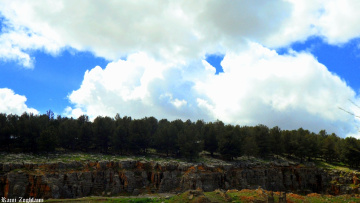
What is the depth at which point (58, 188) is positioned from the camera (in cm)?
3991

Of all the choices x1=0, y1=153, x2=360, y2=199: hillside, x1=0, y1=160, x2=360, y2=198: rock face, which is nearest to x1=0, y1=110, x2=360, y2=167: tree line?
x1=0, y1=153, x2=360, y2=199: hillside

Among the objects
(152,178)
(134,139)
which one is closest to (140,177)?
(152,178)

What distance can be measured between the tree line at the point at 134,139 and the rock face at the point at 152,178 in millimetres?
9152

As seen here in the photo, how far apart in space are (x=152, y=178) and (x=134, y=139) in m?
18.2

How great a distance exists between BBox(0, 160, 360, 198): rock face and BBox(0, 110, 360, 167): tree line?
9.15 meters

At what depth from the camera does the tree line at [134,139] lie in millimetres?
59844

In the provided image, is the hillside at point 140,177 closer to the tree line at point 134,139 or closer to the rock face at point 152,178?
the rock face at point 152,178

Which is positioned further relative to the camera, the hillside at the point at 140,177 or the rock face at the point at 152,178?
the hillside at the point at 140,177

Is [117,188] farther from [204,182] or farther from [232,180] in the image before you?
[232,180]

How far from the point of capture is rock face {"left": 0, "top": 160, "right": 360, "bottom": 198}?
39.8 meters

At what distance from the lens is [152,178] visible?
5025cm

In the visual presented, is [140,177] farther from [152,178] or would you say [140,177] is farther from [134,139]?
[134,139]

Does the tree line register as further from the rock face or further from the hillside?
the rock face

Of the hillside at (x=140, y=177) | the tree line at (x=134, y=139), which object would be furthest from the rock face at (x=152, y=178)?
the tree line at (x=134, y=139)
